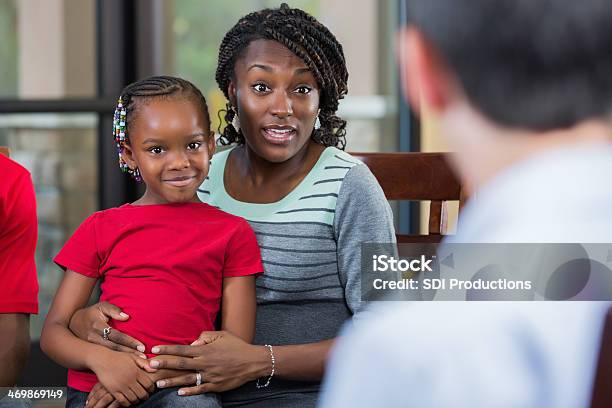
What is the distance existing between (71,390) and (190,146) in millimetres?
296

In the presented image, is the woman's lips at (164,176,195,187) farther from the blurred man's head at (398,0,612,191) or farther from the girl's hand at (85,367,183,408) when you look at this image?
the blurred man's head at (398,0,612,191)

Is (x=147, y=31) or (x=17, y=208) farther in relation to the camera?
(x=147, y=31)

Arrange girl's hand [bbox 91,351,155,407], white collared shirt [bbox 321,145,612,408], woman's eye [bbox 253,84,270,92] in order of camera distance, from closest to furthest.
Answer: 1. white collared shirt [bbox 321,145,612,408]
2. girl's hand [bbox 91,351,155,407]
3. woman's eye [bbox 253,84,270,92]

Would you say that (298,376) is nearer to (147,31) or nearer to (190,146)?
(190,146)

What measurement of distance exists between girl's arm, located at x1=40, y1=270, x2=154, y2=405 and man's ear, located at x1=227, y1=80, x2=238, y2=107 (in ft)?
0.89

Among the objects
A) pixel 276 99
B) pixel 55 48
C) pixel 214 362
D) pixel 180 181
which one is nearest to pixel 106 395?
pixel 214 362

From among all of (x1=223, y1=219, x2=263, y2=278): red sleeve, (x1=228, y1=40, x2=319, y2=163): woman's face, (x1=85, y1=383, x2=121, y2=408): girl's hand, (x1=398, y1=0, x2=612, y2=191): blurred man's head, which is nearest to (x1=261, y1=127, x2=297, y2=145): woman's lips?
(x1=228, y1=40, x2=319, y2=163): woman's face

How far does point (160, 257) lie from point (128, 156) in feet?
0.46

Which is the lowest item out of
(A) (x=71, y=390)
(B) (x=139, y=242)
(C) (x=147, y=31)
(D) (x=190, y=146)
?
(A) (x=71, y=390)

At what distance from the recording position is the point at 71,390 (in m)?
0.97

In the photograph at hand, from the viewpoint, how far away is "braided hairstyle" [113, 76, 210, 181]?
0.99 metres

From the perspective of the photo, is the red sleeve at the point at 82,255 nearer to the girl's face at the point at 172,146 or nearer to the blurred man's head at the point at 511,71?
the girl's face at the point at 172,146

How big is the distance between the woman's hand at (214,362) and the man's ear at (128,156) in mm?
215

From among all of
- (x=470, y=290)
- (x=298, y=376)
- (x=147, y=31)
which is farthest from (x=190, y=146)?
(x=147, y=31)
